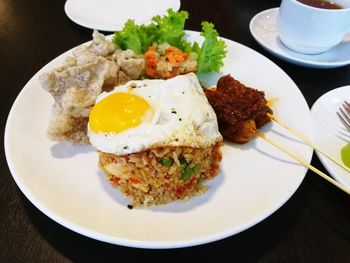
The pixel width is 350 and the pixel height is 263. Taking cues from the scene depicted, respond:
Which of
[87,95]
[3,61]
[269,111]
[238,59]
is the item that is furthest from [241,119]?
[3,61]

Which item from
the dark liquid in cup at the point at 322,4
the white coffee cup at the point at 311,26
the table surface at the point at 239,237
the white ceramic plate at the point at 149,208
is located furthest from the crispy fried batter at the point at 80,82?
the dark liquid in cup at the point at 322,4

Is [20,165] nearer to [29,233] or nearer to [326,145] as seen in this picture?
[29,233]

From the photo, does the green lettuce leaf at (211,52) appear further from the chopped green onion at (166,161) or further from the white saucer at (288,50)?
the chopped green onion at (166,161)

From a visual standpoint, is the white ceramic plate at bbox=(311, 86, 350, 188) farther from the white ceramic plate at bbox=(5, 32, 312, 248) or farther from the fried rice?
the fried rice

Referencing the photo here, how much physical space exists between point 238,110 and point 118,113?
101 centimetres

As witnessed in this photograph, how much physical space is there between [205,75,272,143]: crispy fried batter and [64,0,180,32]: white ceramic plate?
1.98m

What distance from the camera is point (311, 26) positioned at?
3.55 m

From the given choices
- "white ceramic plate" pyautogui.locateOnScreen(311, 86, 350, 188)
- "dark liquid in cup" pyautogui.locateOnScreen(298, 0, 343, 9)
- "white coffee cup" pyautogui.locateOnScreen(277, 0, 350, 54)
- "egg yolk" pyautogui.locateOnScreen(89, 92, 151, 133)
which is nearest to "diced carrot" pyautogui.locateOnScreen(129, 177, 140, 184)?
"egg yolk" pyautogui.locateOnScreen(89, 92, 151, 133)

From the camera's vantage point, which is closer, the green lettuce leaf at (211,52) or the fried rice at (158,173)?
the fried rice at (158,173)

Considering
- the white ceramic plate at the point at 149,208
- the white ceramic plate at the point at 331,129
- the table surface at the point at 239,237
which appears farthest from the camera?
the white ceramic plate at the point at 331,129

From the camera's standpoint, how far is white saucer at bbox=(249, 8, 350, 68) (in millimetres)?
3664

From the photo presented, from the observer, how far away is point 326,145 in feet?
9.31

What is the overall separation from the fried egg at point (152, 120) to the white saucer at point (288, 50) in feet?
5.79

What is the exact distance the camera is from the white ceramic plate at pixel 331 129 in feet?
8.28
